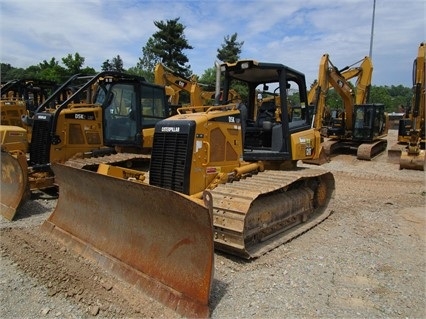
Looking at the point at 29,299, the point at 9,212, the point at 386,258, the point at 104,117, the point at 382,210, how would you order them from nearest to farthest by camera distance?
1. the point at 29,299
2. the point at 386,258
3. the point at 9,212
4. the point at 382,210
5. the point at 104,117

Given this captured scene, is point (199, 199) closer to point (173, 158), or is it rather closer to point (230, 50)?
point (173, 158)

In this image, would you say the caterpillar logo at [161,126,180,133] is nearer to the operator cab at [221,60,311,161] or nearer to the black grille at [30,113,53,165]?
the operator cab at [221,60,311,161]

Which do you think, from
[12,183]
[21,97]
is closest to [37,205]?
[12,183]

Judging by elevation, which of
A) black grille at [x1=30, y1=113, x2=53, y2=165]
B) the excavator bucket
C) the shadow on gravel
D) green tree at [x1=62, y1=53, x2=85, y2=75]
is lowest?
the shadow on gravel

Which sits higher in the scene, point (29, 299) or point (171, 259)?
point (171, 259)

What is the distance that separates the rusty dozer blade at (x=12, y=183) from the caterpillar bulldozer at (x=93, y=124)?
0.60 meters

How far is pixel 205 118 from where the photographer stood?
4.84 meters

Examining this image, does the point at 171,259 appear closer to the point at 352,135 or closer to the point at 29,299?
the point at 29,299

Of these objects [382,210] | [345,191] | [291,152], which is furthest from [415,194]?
[291,152]

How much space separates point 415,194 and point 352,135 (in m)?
7.52

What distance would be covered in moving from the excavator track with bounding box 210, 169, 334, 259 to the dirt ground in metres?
0.19

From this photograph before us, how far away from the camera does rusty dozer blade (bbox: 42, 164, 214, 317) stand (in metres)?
3.38

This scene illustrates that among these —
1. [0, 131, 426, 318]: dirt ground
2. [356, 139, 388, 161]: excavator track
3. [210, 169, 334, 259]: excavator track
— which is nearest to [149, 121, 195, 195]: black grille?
[210, 169, 334, 259]: excavator track

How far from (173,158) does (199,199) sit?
650 millimetres
